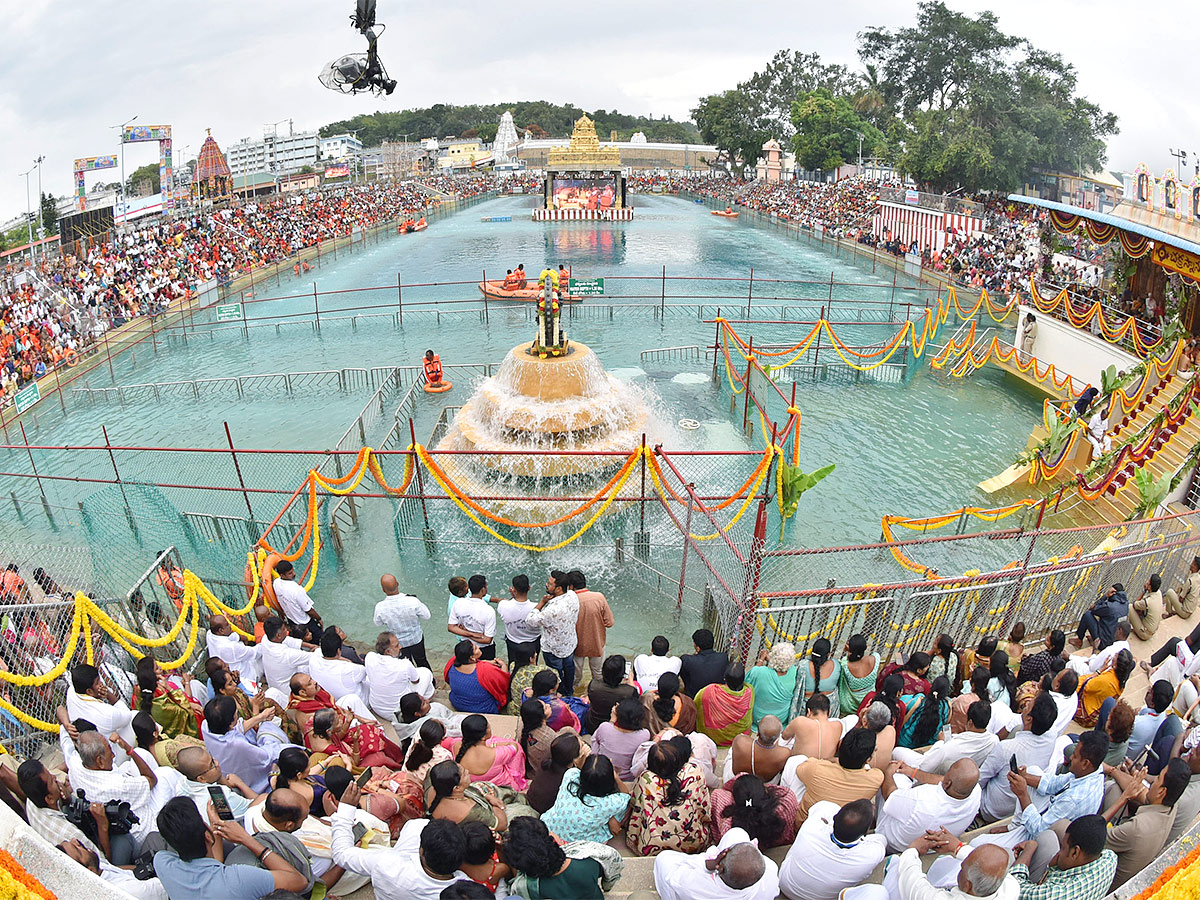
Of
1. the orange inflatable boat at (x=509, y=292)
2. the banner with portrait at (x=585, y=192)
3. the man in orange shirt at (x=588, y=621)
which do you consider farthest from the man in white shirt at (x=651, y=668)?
the banner with portrait at (x=585, y=192)

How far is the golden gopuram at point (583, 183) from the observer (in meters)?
61.4

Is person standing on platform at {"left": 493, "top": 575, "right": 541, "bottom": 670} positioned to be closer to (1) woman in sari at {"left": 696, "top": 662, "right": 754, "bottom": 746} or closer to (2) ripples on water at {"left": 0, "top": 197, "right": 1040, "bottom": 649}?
(1) woman in sari at {"left": 696, "top": 662, "right": 754, "bottom": 746}

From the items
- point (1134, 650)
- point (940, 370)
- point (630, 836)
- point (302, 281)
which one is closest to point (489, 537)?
point (630, 836)

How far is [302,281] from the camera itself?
36906 millimetres

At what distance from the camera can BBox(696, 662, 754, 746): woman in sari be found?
6.39 metres

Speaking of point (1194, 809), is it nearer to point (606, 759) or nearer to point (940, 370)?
point (606, 759)

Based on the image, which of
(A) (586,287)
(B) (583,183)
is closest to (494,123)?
(B) (583,183)

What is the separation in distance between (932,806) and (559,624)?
376 cm

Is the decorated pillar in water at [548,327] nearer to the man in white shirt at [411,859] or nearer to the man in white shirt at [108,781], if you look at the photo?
the man in white shirt at [108,781]

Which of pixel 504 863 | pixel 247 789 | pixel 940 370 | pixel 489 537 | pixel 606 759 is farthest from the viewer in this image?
pixel 940 370

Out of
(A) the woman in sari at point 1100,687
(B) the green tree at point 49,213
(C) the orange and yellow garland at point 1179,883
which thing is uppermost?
(B) the green tree at point 49,213

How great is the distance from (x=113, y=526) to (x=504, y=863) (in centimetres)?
1175

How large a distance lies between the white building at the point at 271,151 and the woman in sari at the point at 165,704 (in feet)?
499

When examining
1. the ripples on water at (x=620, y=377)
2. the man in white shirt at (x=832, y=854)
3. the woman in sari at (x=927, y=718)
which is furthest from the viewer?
the ripples on water at (x=620, y=377)
